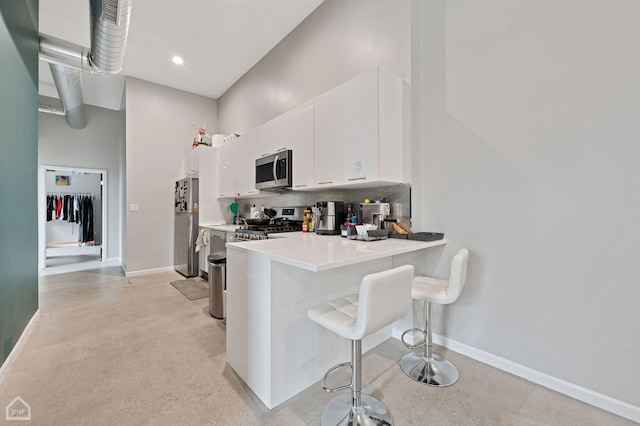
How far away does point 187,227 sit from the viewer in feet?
14.1

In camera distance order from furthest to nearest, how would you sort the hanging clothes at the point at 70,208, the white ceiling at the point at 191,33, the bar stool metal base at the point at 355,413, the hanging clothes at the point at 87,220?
the hanging clothes at the point at 87,220
the hanging clothes at the point at 70,208
the white ceiling at the point at 191,33
the bar stool metal base at the point at 355,413

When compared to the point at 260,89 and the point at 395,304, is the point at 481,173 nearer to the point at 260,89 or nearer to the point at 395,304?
the point at 395,304

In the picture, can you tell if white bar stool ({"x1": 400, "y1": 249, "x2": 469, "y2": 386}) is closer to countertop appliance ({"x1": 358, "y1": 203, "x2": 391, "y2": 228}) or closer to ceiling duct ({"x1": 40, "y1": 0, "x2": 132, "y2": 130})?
countertop appliance ({"x1": 358, "y1": 203, "x2": 391, "y2": 228})

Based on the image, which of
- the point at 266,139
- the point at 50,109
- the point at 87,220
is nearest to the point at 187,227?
the point at 266,139

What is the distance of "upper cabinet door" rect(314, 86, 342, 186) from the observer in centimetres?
234

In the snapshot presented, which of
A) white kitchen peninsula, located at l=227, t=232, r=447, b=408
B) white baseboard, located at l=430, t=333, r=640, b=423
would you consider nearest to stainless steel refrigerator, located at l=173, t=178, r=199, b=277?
white kitchen peninsula, located at l=227, t=232, r=447, b=408

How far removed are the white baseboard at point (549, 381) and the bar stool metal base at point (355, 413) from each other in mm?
948

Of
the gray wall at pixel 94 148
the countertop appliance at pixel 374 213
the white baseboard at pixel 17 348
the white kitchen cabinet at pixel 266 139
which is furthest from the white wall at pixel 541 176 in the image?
the gray wall at pixel 94 148

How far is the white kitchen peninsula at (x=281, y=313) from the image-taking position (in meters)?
1.45

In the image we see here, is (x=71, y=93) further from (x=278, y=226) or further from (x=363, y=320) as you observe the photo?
(x=363, y=320)

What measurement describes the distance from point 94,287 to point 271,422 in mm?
3947

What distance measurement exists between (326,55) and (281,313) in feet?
9.27

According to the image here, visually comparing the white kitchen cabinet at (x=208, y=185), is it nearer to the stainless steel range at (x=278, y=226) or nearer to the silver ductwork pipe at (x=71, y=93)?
the stainless steel range at (x=278, y=226)

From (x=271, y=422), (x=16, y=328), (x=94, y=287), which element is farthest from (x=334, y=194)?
(x=94, y=287)
